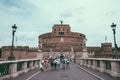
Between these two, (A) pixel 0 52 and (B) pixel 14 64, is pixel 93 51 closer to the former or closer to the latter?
(A) pixel 0 52

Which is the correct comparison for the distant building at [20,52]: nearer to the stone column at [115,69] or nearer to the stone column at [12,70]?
the stone column at [12,70]

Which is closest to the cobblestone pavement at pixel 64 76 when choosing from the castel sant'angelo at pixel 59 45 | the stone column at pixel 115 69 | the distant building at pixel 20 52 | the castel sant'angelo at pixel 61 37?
the stone column at pixel 115 69

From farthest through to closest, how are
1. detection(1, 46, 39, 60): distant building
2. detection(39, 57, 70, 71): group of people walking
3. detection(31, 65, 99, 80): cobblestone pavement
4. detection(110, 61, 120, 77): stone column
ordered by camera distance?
detection(1, 46, 39, 60): distant building → detection(39, 57, 70, 71): group of people walking → detection(31, 65, 99, 80): cobblestone pavement → detection(110, 61, 120, 77): stone column

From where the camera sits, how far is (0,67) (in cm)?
1117

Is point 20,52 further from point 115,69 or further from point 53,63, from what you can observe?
point 115,69

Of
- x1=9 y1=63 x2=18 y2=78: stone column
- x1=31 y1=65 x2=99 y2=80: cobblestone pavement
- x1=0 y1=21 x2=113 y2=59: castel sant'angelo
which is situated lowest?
x1=31 y1=65 x2=99 y2=80: cobblestone pavement

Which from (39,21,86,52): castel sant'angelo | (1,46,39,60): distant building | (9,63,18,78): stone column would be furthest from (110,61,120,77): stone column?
(39,21,86,52): castel sant'angelo

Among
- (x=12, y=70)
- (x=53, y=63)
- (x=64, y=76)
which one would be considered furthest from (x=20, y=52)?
(x=12, y=70)

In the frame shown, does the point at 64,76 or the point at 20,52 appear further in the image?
the point at 20,52

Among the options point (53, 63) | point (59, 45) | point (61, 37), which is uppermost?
point (61, 37)

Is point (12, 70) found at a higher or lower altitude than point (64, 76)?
higher

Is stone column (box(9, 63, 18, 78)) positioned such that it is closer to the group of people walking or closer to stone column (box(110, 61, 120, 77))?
the group of people walking

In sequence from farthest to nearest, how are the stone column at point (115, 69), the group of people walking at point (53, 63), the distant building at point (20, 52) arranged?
the distant building at point (20, 52), the group of people walking at point (53, 63), the stone column at point (115, 69)

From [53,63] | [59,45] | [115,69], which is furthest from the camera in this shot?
[59,45]
